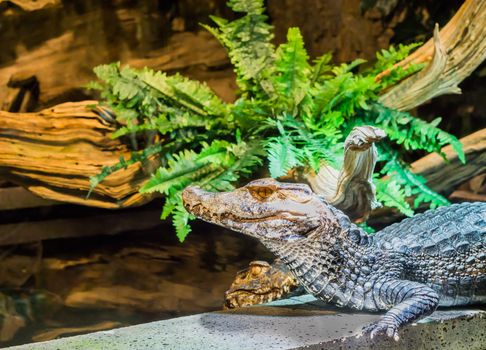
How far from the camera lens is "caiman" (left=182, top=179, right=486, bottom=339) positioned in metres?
2.11

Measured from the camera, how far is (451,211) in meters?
2.39

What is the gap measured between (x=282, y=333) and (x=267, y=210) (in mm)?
397

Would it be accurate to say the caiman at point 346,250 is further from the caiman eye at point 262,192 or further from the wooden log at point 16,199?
the wooden log at point 16,199

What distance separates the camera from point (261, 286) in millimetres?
2512

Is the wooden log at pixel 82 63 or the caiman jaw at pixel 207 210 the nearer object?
the caiman jaw at pixel 207 210

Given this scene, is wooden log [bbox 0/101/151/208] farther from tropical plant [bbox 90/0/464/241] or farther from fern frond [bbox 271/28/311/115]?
fern frond [bbox 271/28/311/115]

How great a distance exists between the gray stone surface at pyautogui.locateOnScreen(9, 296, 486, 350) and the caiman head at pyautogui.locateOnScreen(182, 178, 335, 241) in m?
0.29

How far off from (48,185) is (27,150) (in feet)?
0.83

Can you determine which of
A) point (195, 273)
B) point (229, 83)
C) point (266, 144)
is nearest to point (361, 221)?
point (266, 144)

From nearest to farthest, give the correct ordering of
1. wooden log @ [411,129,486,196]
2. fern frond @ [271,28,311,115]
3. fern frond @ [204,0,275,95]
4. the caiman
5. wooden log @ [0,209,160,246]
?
the caiman < fern frond @ [271,28,311,115] < fern frond @ [204,0,275,95] < wooden log @ [411,129,486,196] < wooden log @ [0,209,160,246]

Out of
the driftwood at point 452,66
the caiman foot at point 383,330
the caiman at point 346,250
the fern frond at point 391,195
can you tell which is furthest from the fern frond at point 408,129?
the caiman foot at point 383,330

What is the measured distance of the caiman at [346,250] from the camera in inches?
83.0

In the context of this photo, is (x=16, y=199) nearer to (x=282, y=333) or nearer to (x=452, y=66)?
(x=452, y=66)

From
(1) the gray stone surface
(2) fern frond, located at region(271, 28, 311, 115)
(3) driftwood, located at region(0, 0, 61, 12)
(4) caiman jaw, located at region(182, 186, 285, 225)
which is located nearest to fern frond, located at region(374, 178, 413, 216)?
(2) fern frond, located at region(271, 28, 311, 115)
